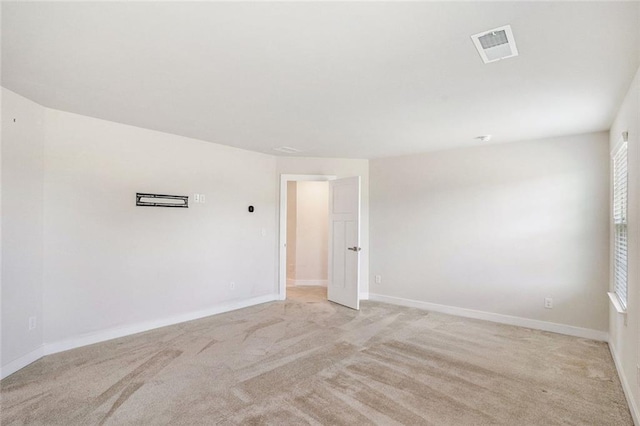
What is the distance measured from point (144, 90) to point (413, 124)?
2.61 m

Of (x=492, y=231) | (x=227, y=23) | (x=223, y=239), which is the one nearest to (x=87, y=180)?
(x=223, y=239)

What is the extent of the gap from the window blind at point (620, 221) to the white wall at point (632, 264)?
0.29 meters

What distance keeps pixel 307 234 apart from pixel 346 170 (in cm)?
198

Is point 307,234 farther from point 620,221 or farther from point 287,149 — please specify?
point 620,221

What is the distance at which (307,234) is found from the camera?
7.03 metres

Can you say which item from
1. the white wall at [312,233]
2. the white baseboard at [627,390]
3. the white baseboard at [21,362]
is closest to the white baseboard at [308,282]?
the white wall at [312,233]

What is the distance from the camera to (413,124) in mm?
3553

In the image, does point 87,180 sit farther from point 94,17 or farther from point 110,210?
point 94,17

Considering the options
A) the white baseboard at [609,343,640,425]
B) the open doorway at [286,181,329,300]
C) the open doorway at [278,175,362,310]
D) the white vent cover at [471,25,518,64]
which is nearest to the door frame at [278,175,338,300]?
the open doorway at [278,175,362,310]

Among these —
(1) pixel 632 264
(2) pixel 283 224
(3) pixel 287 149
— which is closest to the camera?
(1) pixel 632 264

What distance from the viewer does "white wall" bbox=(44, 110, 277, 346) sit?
3.29m

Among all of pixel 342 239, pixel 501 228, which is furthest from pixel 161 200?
pixel 501 228

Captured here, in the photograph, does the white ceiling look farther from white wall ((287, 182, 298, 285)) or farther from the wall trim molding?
white wall ((287, 182, 298, 285))

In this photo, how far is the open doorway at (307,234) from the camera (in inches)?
274
